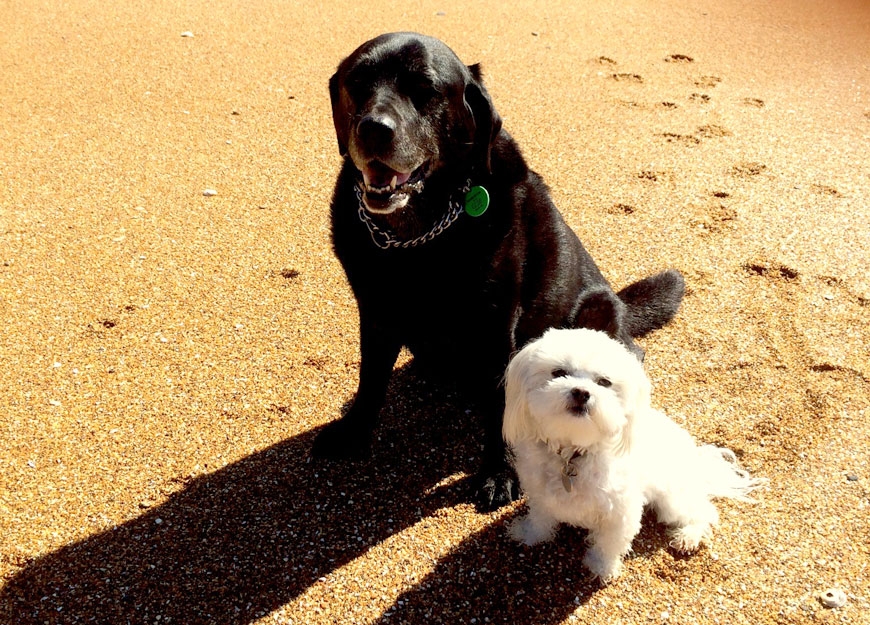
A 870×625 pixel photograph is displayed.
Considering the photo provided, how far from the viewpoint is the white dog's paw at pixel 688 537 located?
9.35 feet

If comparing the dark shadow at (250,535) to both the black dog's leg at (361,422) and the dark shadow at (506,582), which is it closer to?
the black dog's leg at (361,422)

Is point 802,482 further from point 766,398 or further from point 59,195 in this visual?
point 59,195

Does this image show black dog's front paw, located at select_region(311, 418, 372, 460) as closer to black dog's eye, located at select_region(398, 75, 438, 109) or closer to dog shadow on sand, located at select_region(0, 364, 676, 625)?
dog shadow on sand, located at select_region(0, 364, 676, 625)

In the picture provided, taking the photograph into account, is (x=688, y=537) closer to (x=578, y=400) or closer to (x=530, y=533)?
(x=530, y=533)

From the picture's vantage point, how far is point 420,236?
2820 mm

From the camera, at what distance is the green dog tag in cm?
279

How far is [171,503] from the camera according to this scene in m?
3.03

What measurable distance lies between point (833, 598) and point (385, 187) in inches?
88.2

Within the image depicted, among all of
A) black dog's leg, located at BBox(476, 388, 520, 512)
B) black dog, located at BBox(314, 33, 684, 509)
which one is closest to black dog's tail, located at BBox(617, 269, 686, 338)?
black dog, located at BBox(314, 33, 684, 509)

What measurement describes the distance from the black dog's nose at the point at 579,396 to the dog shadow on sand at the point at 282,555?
33.2 inches

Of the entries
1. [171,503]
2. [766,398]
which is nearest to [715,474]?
[766,398]

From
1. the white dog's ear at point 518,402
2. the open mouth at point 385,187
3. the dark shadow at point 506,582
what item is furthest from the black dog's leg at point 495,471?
the open mouth at point 385,187

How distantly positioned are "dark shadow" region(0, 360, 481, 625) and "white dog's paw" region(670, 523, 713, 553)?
85 centimetres

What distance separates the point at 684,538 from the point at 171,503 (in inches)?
81.3
